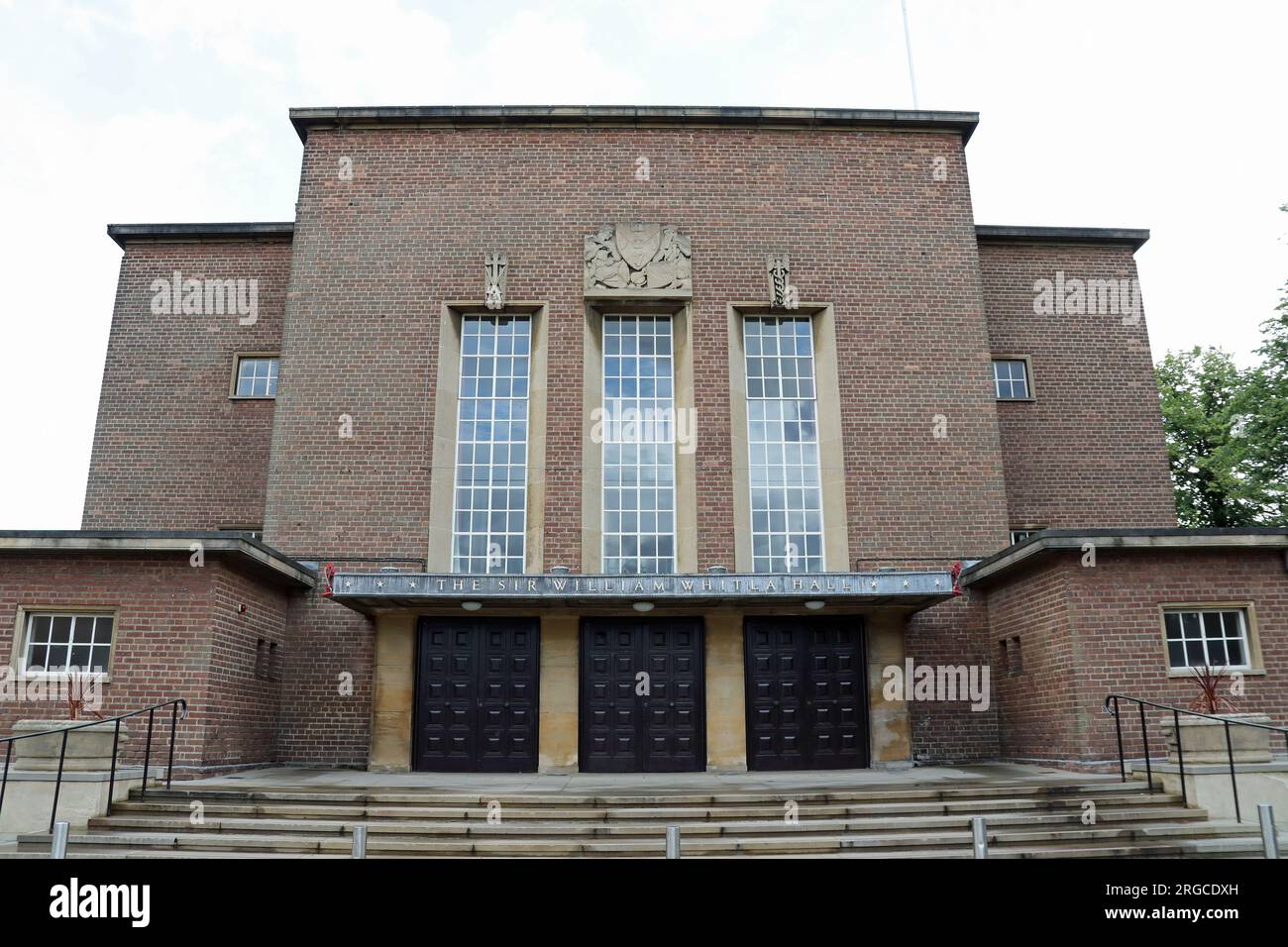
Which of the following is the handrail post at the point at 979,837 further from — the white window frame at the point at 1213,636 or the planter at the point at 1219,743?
the white window frame at the point at 1213,636

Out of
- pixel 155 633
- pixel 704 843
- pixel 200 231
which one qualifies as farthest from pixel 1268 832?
pixel 200 231

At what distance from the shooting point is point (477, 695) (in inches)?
599

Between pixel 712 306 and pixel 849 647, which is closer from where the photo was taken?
pixel 849 647

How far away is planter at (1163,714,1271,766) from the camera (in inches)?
412

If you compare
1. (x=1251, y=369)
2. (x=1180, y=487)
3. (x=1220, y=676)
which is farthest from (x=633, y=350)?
(x=1180, y=487)

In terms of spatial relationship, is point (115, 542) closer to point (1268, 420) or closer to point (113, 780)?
point (113, 780)

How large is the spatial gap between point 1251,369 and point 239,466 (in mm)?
24639

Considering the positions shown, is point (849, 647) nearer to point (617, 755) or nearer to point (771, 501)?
point (771, 501)

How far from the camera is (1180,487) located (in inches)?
1225

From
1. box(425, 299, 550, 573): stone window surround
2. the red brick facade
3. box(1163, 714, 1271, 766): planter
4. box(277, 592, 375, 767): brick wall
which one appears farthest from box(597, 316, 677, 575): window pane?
box(1163, 714, 1271, 766): planter

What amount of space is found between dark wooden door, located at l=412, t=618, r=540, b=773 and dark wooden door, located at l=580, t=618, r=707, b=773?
910 millimetres

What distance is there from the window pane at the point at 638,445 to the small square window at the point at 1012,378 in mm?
6817

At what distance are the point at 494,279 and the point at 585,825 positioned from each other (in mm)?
10492

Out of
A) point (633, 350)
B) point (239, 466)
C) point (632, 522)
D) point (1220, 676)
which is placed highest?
point (633, 350)
